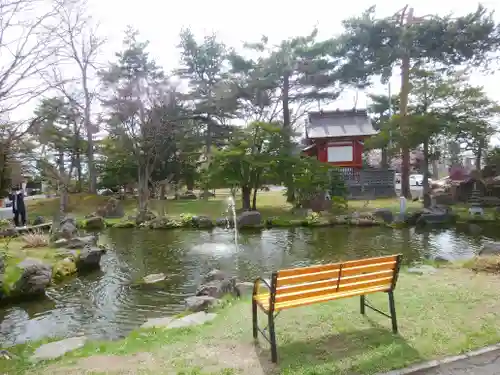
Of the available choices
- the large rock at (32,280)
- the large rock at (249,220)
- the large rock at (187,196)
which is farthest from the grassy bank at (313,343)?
the large rock at (187,196)

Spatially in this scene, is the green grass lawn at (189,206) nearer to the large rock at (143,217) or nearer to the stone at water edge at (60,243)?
the large rock at (143,217)

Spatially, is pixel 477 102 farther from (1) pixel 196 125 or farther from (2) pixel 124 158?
(2) pixel 124 158

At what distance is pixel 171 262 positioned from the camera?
10.7 metres

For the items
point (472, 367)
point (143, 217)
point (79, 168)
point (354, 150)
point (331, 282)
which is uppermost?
point (354, 150)

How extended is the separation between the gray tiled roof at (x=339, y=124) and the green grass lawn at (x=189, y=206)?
5.18m

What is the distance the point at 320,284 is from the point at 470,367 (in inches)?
61.8

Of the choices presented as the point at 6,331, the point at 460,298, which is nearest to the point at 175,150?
the point at 6,331

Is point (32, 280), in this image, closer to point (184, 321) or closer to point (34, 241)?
point (34, 241)

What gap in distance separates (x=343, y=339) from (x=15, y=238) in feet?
40.7

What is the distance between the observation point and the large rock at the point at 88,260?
33.4ft

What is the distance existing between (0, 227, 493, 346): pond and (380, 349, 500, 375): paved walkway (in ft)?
14.4

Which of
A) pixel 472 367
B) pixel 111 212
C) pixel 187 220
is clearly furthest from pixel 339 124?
pixel 472 367

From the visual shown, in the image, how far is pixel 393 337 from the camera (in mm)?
4359

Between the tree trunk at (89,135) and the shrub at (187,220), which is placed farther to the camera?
the tree trunk at (89,135)
